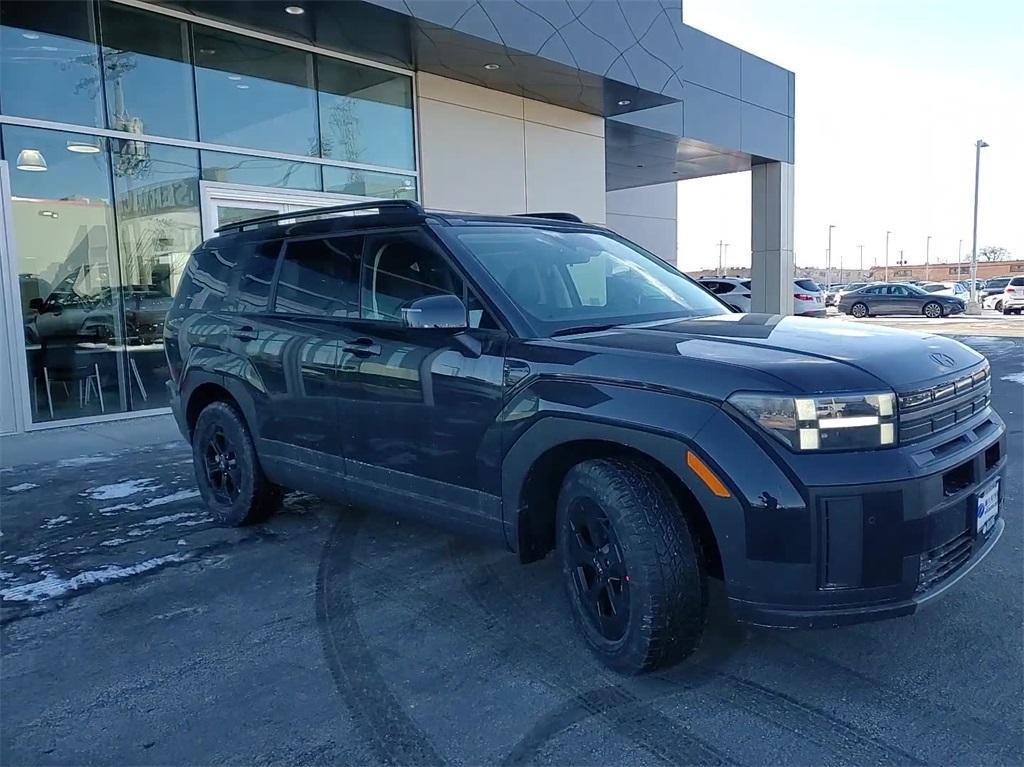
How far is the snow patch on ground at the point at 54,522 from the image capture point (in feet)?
17.5

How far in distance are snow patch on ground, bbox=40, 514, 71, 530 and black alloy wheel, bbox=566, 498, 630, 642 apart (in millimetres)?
3945

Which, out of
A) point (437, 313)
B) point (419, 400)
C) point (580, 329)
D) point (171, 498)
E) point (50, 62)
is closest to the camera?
point (437, 313)

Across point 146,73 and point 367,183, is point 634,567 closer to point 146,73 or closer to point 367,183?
point 146,73

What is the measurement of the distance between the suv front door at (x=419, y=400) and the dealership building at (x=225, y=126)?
5183 mm

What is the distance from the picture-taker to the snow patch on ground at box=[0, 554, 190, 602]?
415cm

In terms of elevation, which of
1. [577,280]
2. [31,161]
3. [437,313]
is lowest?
[437,313]

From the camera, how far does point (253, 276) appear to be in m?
5.03

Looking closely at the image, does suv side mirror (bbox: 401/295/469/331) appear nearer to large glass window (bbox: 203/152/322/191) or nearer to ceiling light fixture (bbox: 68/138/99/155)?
ceiling light fixture (bbox: 68/138/99/155)

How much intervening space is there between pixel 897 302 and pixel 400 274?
3405cm

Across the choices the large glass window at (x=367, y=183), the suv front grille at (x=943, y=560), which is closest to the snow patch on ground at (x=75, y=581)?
the suv front grille at (x=943, y=560)

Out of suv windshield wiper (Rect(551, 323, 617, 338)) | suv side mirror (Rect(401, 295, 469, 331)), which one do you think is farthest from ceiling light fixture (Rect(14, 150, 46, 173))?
suv windshield wiper (Rect(551, 323, 617, 338))

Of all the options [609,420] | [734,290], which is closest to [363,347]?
[609,420]

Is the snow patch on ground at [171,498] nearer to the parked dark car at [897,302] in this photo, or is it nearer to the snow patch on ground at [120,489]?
the snow patch on ground at [120,489]

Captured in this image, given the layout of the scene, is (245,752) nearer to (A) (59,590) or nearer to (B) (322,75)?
(A) (59,590)
